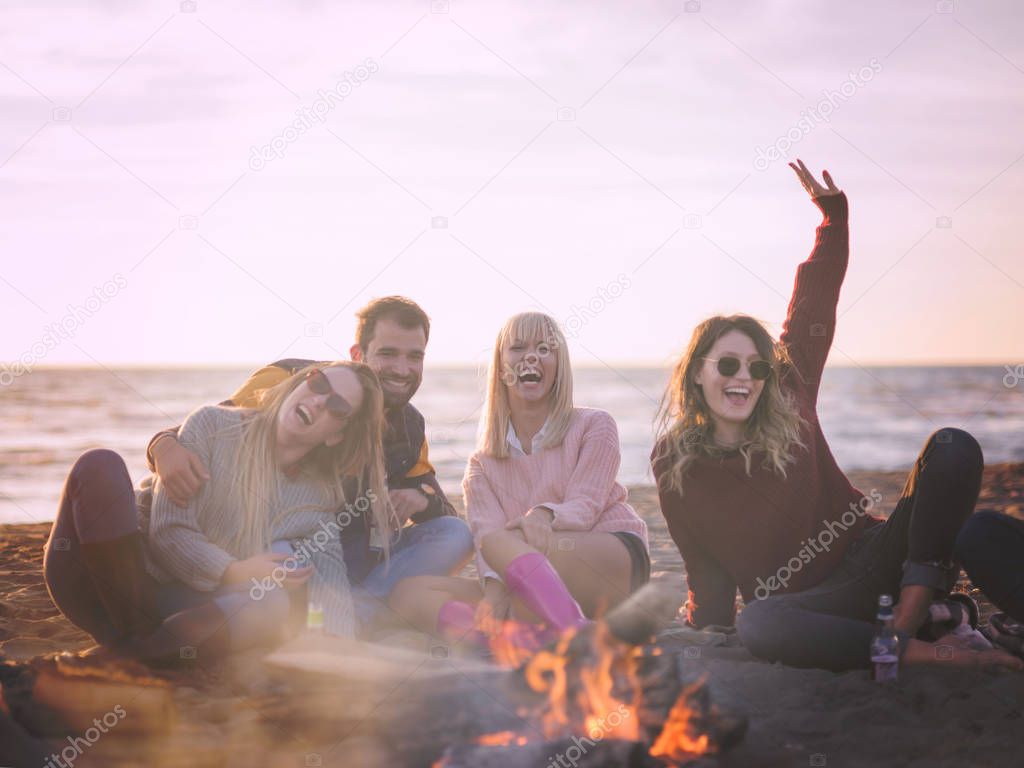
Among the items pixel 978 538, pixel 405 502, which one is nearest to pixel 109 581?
pixel 405 502

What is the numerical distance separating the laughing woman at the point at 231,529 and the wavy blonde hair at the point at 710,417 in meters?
1.45

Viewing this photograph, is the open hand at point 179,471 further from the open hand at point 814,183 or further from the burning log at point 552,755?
the open hand at point 814,183

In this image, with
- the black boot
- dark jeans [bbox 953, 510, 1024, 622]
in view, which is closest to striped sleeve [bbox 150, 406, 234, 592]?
the black boot

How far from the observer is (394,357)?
5332 mm

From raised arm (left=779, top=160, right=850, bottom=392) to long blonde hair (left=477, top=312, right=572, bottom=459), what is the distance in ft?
3.72

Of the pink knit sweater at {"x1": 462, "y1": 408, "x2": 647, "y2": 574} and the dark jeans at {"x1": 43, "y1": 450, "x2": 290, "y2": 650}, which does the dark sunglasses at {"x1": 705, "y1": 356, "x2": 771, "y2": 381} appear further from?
the dark jeans at {"x1": 43, "y1": 450, "x2": 290, "y2": 650}

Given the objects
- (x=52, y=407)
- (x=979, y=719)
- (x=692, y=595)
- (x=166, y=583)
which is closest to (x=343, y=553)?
(x=166, y=583)

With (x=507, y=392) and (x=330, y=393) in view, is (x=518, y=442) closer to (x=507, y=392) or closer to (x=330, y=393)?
(x=507, y=392)

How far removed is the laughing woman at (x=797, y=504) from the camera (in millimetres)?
4094

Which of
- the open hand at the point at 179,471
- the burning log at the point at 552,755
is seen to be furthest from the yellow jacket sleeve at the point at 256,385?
the burning log at the point at 552,755

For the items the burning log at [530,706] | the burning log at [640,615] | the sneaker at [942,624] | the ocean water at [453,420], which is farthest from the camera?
the ocean water at [453,420]

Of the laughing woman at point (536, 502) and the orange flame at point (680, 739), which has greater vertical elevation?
the laughing woman at point (536, 502)

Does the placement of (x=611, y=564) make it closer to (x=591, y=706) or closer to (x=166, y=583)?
(x=591, y=706)

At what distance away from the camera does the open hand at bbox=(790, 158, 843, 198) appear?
5047 millimetres
